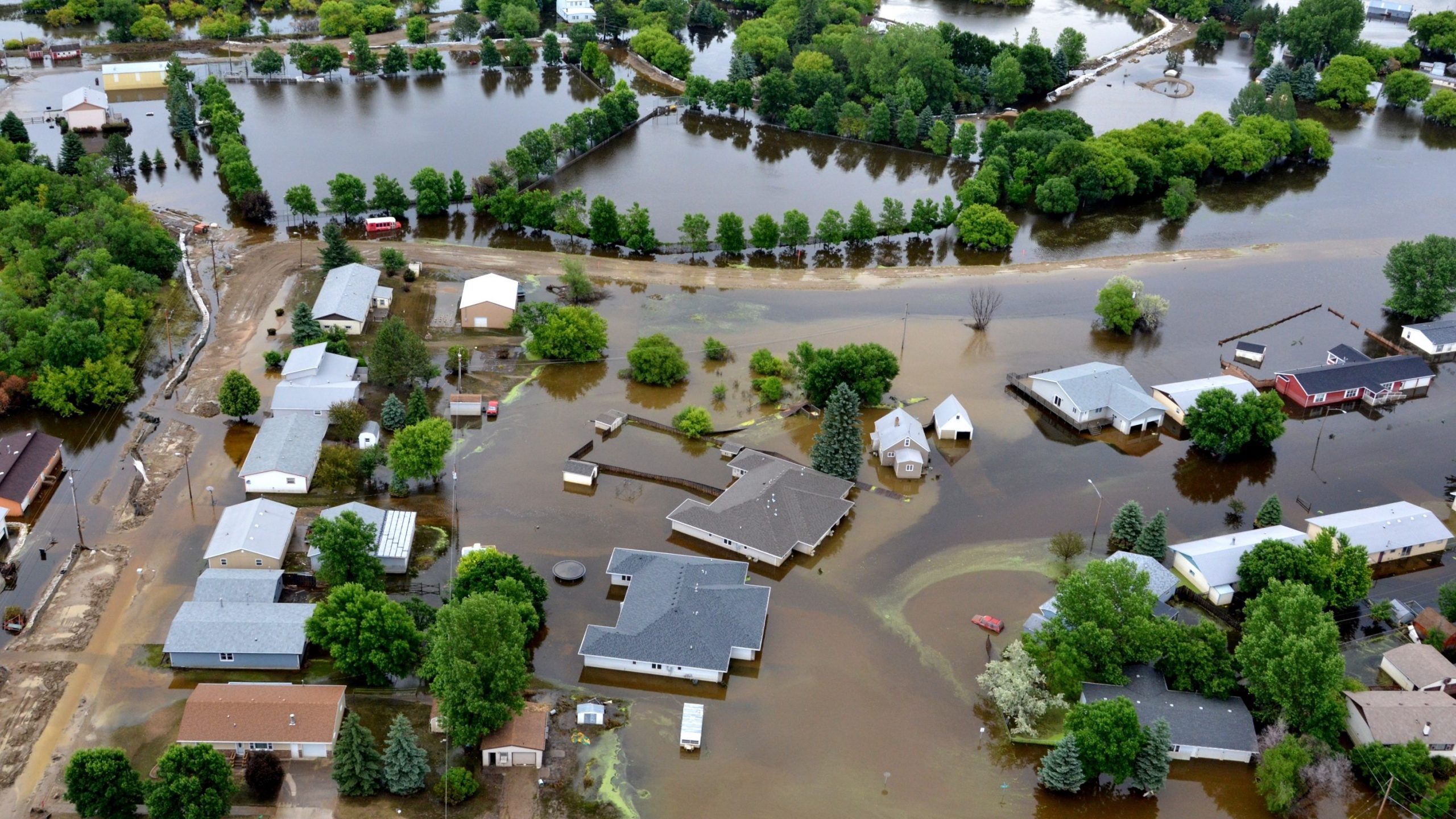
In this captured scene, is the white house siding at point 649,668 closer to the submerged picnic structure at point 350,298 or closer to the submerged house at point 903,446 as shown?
the submerged house at point 903,446

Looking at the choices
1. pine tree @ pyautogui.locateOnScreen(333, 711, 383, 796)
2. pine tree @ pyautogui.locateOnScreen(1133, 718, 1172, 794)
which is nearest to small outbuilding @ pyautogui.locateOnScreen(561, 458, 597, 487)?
pine tree @ pyautogui.locateOnScreen(333, 711, 383, 796)

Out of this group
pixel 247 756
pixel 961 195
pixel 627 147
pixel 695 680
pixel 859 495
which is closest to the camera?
pixel 247 756

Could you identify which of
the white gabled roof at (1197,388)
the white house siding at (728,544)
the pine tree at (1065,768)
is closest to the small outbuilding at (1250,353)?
the white gabled roof at (1197,388)

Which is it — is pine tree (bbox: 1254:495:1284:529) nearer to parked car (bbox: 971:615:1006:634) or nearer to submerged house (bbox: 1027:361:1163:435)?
submerged house (bbox: 1027:361:1163:435)

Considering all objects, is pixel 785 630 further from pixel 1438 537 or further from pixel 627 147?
pixel 627 147

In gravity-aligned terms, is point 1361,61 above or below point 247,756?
above

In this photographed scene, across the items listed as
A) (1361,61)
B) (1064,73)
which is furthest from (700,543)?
(1361,61)

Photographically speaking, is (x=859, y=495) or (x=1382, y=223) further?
(x=1382, y=223)
